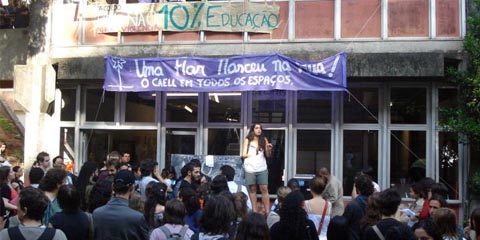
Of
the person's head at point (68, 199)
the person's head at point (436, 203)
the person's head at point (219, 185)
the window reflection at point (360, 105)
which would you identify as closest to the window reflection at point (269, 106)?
the window reflection at point (360, 105)

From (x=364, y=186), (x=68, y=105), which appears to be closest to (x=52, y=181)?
(x=364, y=186)

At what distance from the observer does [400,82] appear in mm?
12094

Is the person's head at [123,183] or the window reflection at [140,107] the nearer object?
the person's head at [123,183]

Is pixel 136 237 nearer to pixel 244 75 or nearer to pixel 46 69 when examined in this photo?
pixel 244 75

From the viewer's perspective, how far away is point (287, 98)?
41.5ft

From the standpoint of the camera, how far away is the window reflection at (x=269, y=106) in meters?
12.7

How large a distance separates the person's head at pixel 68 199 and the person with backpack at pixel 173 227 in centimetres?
81

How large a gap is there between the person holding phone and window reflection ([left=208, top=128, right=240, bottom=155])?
56.1 inches

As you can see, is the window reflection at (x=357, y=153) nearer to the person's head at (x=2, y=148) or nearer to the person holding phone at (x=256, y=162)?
the person holding phone at (x=256, y=162)

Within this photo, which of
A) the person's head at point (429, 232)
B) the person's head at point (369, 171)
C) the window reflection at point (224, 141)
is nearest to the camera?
the person's head at point (429, 232)

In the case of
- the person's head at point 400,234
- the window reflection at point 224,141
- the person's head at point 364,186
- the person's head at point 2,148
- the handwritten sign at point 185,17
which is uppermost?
the handwritten sign at point 185,17

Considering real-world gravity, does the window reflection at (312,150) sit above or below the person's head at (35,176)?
above

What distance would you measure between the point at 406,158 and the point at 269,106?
10.8 ft

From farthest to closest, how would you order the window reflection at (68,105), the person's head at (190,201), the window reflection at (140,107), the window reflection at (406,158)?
1. the window reflection at (68,105)
2. the window reflection at (140,107)
3. the window reflection at (406,158)
4. the person's head at (190,201)
